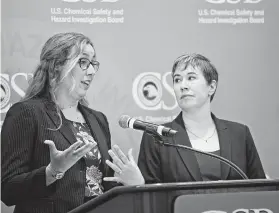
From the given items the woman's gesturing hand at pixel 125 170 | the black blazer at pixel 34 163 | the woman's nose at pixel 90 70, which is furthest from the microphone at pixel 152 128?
the woman's nose at pixel 90 70

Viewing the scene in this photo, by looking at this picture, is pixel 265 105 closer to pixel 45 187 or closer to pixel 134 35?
pixel 134 35

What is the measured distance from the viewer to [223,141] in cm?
333

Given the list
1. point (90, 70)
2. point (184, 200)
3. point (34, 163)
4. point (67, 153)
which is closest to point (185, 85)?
point (90, 70)

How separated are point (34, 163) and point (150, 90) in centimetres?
102

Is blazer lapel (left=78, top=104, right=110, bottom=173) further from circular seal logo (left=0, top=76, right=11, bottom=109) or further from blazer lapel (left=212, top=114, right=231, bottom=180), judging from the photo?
blazer lapel (left=212, top=114, right=231, bottom=180)

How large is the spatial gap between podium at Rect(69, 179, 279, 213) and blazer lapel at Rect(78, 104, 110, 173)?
126cm

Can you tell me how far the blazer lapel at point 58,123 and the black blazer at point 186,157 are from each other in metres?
0.58

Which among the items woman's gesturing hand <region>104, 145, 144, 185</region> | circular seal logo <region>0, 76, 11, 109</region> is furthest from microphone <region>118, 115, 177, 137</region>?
circular seal logo <region>0, 76, 11, 109</region>

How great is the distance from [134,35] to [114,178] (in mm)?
1166

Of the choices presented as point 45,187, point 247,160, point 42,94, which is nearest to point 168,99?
point 247,160

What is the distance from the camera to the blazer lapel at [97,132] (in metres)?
3.02

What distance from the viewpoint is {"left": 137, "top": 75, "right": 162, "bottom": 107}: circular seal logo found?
3.40 m

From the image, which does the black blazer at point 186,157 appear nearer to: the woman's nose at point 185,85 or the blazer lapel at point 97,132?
the woman's nose at point 185,85

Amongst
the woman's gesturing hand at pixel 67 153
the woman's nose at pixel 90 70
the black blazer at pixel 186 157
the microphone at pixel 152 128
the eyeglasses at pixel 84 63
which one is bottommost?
the black blazer at pixel 186 157
